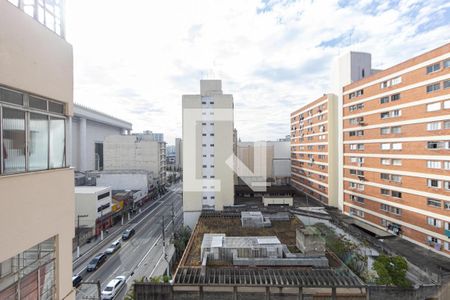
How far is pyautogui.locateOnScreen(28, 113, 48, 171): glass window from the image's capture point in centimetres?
288

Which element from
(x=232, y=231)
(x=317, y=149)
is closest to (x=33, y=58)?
(x=232, y=231)

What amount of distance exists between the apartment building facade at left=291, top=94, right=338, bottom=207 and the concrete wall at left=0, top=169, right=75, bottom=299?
31.7 meters

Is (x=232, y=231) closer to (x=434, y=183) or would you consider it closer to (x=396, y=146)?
(x=434, y=183)

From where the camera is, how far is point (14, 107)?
2.62 m

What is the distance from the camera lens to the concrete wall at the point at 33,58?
7.76 ft

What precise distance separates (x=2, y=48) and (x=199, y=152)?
28930 millimetres

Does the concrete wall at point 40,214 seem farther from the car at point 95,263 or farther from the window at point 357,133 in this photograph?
the window at point 357,133

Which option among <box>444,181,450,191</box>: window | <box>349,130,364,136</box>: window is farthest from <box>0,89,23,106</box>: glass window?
<box>349,130,364,136</box>: window

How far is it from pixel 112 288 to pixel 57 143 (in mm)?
16266

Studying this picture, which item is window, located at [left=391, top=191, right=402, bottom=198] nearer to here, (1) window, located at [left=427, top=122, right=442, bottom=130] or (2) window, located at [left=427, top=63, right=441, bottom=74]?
(1) window, located at [left=427, top=122, right=442, bottom=130]

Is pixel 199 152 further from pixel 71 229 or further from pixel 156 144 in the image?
pixel 71 229

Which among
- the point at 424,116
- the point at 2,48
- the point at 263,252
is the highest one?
the point at 424,116

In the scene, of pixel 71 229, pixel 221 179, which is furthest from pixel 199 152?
pixel 71 229

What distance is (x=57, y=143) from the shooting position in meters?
3.36
